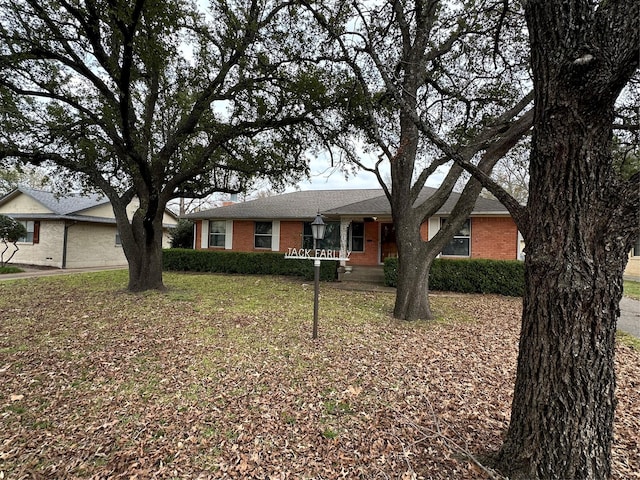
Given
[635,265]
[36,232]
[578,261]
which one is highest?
[36,232]

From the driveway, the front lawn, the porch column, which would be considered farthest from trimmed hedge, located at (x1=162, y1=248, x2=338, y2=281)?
the driveway

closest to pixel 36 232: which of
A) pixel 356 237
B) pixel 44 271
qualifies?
pixel 44 271

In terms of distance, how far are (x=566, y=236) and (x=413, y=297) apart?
4967 millimetres

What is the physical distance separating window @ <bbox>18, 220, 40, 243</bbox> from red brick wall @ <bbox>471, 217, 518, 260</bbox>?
868 inches

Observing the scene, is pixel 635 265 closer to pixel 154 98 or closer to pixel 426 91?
pixel 426 91

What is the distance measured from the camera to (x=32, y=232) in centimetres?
1747

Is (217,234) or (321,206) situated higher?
(321,206)

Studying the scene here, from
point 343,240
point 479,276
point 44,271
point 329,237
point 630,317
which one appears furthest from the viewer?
point 329,237

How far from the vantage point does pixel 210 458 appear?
2629 mm

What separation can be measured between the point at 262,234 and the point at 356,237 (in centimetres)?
477

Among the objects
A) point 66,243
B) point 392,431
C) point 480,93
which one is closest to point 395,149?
point 480,93

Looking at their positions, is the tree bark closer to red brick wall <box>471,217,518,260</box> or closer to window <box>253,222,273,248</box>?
red brick wall <box>471,217,518,260</box>

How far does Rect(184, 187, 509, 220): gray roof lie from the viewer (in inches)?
497

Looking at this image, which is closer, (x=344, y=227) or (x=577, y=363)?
(x=577, y=363)
